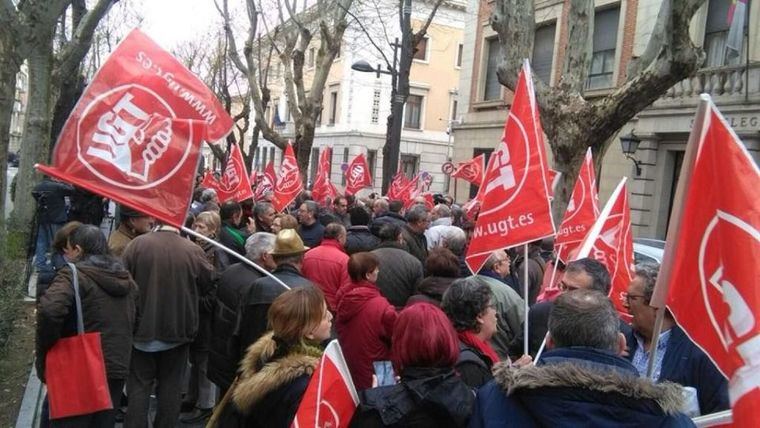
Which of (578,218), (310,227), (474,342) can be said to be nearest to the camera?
(474,342)

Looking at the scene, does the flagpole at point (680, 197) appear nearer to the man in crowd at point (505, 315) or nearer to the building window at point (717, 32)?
the man in crowd at point (505, 315)

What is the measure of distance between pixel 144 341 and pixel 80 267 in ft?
3.47

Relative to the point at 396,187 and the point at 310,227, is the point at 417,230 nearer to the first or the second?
the point at 310,227

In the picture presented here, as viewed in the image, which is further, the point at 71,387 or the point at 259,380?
the point at 71,387

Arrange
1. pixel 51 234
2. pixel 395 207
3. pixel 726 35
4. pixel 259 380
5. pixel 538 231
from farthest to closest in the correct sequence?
1. pixel 726 35
2. pixel 395 207
3. pixel 51 234
4. pixel 538 231
5. pixel 259 380

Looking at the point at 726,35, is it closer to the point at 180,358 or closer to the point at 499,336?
the point at 499,336

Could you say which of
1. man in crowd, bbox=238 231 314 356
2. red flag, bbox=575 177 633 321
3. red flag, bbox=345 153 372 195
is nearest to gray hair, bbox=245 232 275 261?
man in crowd, bbox=238 231 314 356

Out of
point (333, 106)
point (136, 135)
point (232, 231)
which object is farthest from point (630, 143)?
point (333, 106)

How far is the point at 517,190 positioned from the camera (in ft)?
14.6

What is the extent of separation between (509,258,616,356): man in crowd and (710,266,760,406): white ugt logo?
5.03 ft

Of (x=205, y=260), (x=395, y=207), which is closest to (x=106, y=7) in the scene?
(x=395, y=207)

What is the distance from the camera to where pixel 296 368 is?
2865 mm

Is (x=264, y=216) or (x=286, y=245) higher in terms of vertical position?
(x=286, y=245)

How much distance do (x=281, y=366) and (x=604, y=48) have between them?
18.8 meters
